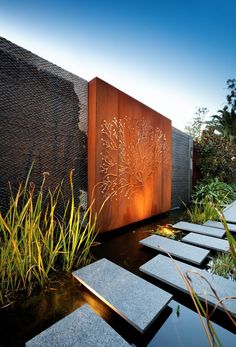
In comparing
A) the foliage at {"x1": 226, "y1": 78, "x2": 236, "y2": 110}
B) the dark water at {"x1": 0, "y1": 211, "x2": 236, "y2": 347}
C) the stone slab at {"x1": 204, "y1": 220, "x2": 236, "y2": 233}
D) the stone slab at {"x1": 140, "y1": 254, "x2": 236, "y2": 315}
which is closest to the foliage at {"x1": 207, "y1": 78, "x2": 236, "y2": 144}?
the foliage at {"x1": 226, "y1": 78, "x2": 236, "y2": 110}

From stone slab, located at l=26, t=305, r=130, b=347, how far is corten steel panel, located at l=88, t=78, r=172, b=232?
1271mm

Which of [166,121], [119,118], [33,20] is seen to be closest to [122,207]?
[119,118]

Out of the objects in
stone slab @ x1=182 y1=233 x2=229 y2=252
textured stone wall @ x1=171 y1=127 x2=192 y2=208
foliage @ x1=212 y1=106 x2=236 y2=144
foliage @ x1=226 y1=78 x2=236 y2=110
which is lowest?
stone slab @ x1=182 y1=233 x2=229 y2=252

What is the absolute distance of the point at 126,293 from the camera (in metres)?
1.15

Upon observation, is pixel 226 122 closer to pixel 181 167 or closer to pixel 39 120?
pixel 181 167

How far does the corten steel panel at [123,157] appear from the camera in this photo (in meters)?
2.26

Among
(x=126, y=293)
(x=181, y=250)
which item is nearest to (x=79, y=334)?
(x=126, y=293)

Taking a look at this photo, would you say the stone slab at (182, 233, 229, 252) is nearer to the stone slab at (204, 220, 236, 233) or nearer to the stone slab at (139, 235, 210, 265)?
the stone slab at (139, 235, 210, 265)

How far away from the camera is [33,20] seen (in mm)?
2248

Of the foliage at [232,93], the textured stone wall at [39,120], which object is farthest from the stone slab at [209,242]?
the foliage at [232,93]

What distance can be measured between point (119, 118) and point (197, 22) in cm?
374

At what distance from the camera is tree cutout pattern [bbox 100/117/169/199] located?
2.36m

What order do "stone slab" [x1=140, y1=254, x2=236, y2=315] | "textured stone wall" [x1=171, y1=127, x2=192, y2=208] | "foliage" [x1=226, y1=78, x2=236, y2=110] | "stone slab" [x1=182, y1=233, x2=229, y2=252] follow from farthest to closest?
"foliage" [x1=226, y1=78, x2=236, y2=110] → "textured stone wall" [x1=171, y1=127, x2=192, y2=208] → "stone slab" [x1=182, y1=233, x2=229, y2=252] → "stone slab" [x1=140, y1=254, x2=236, y2=315]

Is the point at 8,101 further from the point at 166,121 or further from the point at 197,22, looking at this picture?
the point at 197,22
